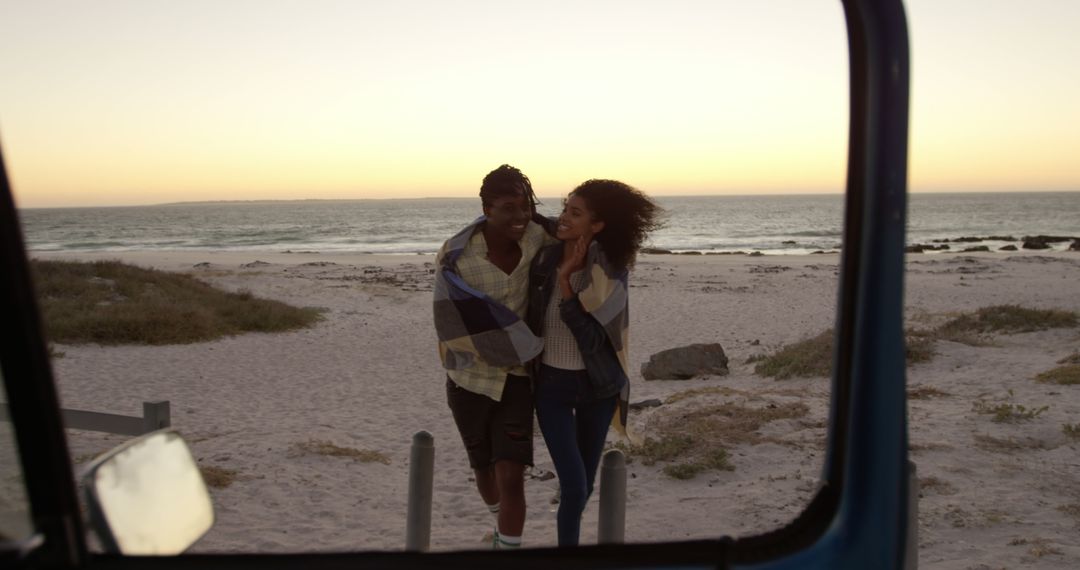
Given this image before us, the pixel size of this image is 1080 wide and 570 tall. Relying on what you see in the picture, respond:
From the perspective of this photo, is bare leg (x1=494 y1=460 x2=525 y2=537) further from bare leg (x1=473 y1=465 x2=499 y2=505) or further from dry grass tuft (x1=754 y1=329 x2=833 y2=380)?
dry grass tuft (x1=754 y1=329 x2=833 y2=380)

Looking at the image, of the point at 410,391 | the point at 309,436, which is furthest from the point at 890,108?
the point at 410,391

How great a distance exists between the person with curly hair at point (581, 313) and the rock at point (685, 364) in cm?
822

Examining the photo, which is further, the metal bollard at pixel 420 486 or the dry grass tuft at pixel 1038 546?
the dry grass tuft at pixel 1038 546

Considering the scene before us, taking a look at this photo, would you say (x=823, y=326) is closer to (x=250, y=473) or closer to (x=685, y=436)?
(x=685, y=436)

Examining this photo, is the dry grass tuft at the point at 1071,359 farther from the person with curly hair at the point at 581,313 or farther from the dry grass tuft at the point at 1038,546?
the person with curly hair at the point at 581,313

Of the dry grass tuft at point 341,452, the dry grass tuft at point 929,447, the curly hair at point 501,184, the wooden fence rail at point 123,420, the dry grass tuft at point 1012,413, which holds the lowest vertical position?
the dry grass tuft at point 341,452

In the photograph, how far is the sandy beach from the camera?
19.4 feet

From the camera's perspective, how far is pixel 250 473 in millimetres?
7402

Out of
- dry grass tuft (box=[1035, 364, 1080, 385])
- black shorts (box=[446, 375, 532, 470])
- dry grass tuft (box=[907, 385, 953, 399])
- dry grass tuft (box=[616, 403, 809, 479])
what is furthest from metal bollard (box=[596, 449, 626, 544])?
dry grass tuft (box=[1035, 364, 1080, 385])

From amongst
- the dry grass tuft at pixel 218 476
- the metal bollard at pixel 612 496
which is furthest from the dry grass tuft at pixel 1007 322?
the metal bollard at pixel 612 496

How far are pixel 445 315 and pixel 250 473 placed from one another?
4656 millimetres

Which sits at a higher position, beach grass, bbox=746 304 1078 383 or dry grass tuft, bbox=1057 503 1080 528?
beach grass, bbox=746 304 1078 383

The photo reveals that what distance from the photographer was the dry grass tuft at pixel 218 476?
7028 mm

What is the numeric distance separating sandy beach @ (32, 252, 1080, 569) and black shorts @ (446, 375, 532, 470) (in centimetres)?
227
